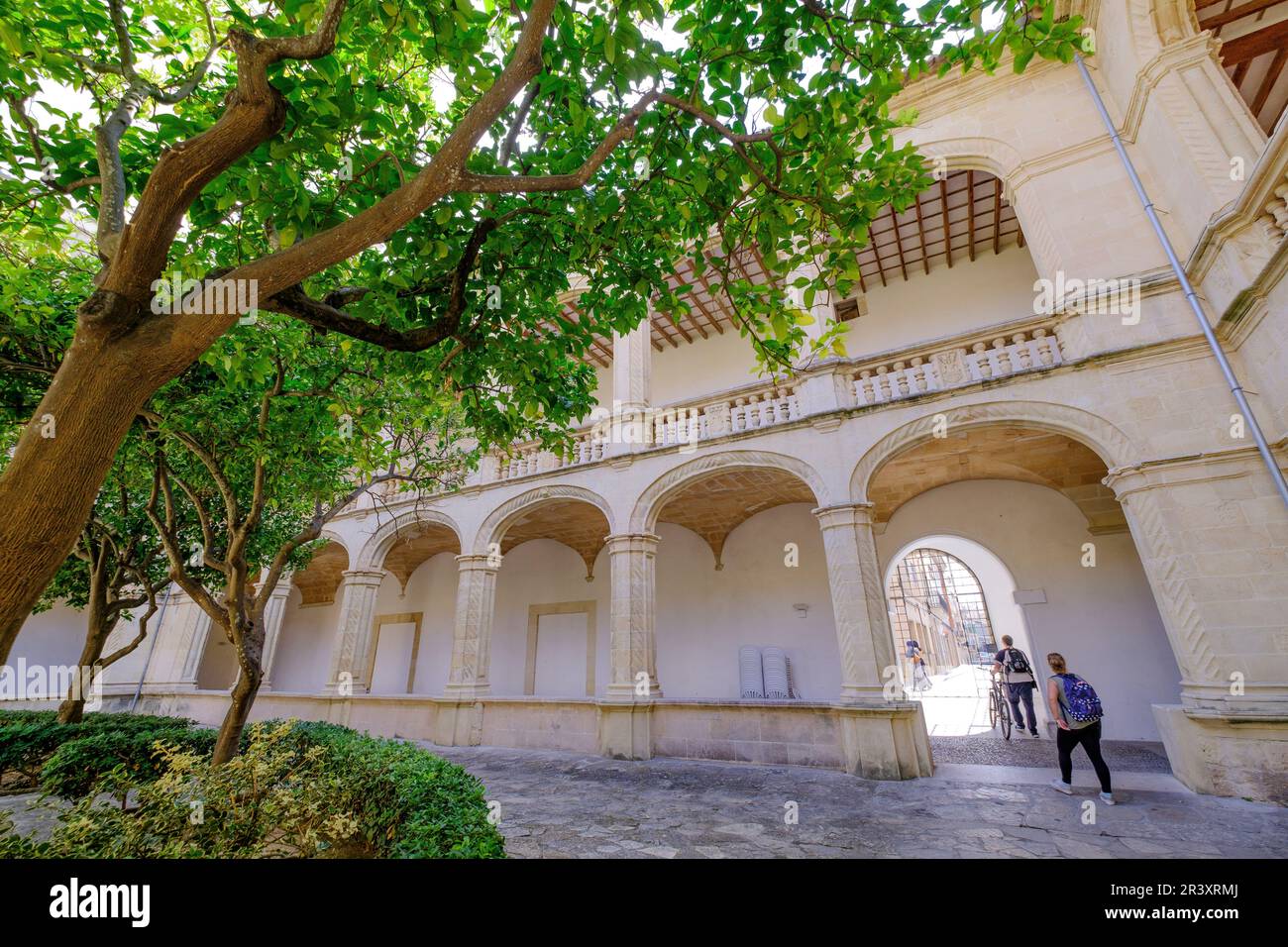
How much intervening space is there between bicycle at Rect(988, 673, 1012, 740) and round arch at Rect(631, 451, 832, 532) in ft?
17.8

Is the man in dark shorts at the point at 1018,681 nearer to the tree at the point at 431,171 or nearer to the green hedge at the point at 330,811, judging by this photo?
the tree at the point at 431,171

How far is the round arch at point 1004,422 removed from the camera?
268 inches

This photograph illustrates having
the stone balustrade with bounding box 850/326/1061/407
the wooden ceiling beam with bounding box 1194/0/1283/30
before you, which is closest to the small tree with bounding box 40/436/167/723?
the stone balustrade with bounding box 850/326/1061/407

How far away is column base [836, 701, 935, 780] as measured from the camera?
6.77 metres

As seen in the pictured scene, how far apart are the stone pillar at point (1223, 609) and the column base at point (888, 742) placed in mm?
2581

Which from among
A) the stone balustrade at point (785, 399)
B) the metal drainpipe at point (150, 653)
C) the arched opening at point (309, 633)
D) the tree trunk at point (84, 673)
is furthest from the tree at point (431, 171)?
the arched opening at point (309, 633)

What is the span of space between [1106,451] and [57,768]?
44.0 feet

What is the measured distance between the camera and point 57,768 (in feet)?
21.5

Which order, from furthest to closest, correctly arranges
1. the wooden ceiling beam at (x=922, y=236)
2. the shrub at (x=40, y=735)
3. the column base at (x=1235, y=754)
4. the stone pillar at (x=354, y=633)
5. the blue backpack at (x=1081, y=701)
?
1. the stone pillar at (x=354, y=633)
2. the wooden ceiling beam at (x=922, y=236)
3. the shrub at (x=40, y=735)
4. the blue backpack at (x=1081, y=701)
5. the column base at (x=1235, y=754)

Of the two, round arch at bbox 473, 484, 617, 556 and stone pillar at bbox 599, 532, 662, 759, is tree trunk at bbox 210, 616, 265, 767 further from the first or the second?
round arch at bbox 473, 484, 617, 556
